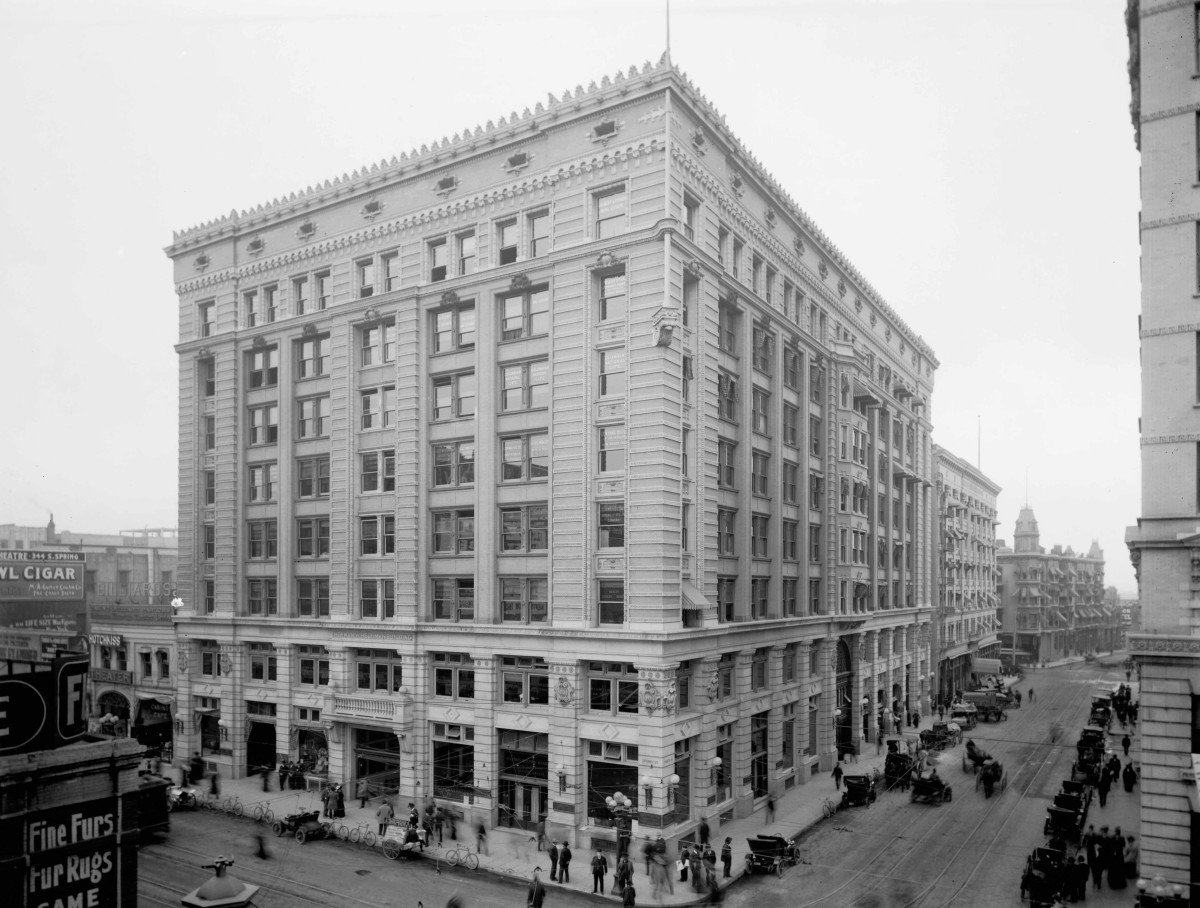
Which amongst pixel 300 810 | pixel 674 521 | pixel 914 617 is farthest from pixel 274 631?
pixel 914 617

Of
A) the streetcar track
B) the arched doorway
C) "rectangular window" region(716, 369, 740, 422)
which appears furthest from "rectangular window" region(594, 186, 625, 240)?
the arched doorway

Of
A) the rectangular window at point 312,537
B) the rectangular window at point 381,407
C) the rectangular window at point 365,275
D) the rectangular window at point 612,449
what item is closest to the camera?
the rectangular window at point 612,449

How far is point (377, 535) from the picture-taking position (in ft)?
143

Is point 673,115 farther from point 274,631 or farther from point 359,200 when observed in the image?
point 274,631

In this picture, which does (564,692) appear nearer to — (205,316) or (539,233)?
(539,233)

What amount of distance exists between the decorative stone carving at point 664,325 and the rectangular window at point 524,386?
5749 mm

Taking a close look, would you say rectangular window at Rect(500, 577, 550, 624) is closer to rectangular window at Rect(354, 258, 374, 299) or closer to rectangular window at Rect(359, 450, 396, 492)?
rectangular window at Rect(359, 450, 396, 492)

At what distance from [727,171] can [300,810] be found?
3348 centimetres

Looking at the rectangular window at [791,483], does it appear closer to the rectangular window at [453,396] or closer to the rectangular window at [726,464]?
the rectangular window at [726,464]

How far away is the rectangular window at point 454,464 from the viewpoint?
40906mm

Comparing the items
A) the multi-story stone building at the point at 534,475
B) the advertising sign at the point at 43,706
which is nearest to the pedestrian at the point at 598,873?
the multi-story stone building at the point at 534,475

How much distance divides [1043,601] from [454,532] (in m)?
114

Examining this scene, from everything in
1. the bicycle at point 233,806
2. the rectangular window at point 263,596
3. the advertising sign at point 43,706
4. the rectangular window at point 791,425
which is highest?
the rectangular window at point 791,425

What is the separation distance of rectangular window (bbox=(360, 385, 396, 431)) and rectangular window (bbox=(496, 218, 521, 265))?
→ 8.36m
